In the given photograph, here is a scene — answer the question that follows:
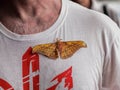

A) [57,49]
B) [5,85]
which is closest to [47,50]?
[57,49]

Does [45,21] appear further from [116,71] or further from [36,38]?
[116,71]

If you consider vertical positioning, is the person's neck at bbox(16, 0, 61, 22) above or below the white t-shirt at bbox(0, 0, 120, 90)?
above

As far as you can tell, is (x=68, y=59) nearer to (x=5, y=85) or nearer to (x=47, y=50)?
(x=47, y=50)

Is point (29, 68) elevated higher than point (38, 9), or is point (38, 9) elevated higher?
point (38, 9)

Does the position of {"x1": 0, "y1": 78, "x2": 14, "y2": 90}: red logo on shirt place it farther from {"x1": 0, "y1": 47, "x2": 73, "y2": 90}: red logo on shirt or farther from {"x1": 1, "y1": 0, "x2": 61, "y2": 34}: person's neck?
{"x1": 1, "y1": 0, "x2": 61, "y2": 34}: person's neck

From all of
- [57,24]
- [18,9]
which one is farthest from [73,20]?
[18,9]

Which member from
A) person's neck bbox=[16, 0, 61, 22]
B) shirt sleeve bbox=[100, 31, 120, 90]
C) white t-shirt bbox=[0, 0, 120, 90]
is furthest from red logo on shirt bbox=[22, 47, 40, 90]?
shirt sleeve bbox=[100, 31, 120, 90]

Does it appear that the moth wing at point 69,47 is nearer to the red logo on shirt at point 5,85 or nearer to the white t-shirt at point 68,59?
the white t-shirt at point 68,59

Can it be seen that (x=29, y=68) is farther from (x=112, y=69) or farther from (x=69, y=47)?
(x=112, y=69)
